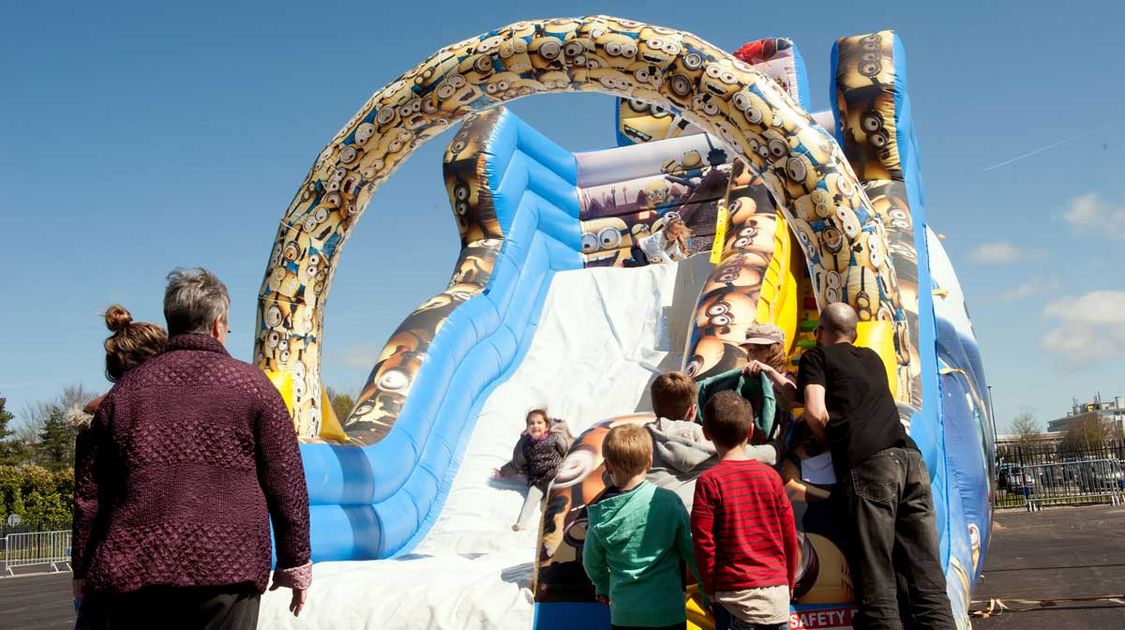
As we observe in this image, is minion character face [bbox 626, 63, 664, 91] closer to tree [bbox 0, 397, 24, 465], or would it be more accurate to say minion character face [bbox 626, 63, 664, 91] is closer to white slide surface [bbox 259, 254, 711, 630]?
white slide surface [bbox 259, 254, 711, 630]

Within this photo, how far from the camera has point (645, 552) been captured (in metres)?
2.42

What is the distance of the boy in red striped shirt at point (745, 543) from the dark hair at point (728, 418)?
7 centimetres

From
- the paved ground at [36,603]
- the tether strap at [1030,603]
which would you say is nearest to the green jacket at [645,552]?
the tether strap at [1030,603]

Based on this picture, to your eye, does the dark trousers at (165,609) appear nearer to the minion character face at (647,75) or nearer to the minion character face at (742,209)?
the minion character face at (647,75)

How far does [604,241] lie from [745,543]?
6.05 metres

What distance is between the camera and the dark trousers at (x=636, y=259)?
784 cm

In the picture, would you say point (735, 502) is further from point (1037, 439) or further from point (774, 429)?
point (1037, 439)

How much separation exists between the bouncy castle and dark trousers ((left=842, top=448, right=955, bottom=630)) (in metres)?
0.11

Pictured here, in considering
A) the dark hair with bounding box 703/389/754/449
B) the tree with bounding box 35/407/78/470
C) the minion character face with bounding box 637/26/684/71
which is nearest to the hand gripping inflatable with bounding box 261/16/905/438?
the minion character face with bounding box 637/26/684/71

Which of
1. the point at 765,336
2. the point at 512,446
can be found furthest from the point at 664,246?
the point at 765,336

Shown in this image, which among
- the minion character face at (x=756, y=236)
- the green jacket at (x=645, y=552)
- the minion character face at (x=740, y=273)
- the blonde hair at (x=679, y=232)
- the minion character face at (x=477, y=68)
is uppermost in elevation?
the minion character face at (x=477, y=68)

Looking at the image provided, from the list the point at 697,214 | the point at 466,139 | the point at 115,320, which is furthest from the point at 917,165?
the point at 115,320

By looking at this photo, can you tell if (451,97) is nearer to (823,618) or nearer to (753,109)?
(753,109)

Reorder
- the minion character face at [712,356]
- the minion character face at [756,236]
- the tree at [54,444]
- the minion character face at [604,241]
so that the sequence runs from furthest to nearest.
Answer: the tree at [54,444], the minion character face at [604,241], the minion character face at [756,236], the minion character face at [712,356]
